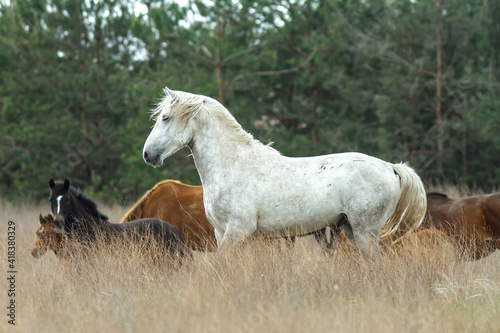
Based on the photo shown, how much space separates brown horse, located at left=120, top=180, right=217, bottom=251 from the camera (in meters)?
7.27

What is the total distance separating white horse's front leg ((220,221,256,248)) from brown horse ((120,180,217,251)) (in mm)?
2174

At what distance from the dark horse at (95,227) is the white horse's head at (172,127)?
35.4 inches

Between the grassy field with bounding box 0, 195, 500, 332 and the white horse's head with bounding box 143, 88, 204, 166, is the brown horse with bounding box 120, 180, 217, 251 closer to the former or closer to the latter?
the grassy field with bounding box 0, 195, 500, 332

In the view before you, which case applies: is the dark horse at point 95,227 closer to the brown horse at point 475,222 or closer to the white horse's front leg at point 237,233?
the white horse's front leg at point 237,233

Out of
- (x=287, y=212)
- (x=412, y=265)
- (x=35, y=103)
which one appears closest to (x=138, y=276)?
(x=287, y=212)

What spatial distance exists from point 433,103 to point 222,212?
42.9 ft

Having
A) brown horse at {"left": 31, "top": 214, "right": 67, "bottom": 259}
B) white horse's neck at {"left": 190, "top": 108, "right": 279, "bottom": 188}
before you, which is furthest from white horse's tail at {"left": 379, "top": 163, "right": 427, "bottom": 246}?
brown horse at {"left": 31, "top": 214, "right": 67, "bottom": 259}

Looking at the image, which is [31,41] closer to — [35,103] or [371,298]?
[35,103]

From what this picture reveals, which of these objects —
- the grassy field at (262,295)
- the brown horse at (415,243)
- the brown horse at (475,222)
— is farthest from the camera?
the brown horse at (475,222)

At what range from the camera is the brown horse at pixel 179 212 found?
23.9 feet

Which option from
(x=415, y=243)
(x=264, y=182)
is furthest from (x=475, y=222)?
(x=264, y=182)

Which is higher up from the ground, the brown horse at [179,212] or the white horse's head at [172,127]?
the white horse's head at [172,127]

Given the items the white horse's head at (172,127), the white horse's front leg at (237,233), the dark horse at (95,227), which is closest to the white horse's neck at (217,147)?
the white horse's head at (172,127)

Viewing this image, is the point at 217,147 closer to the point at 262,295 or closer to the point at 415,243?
the point at 262,295
